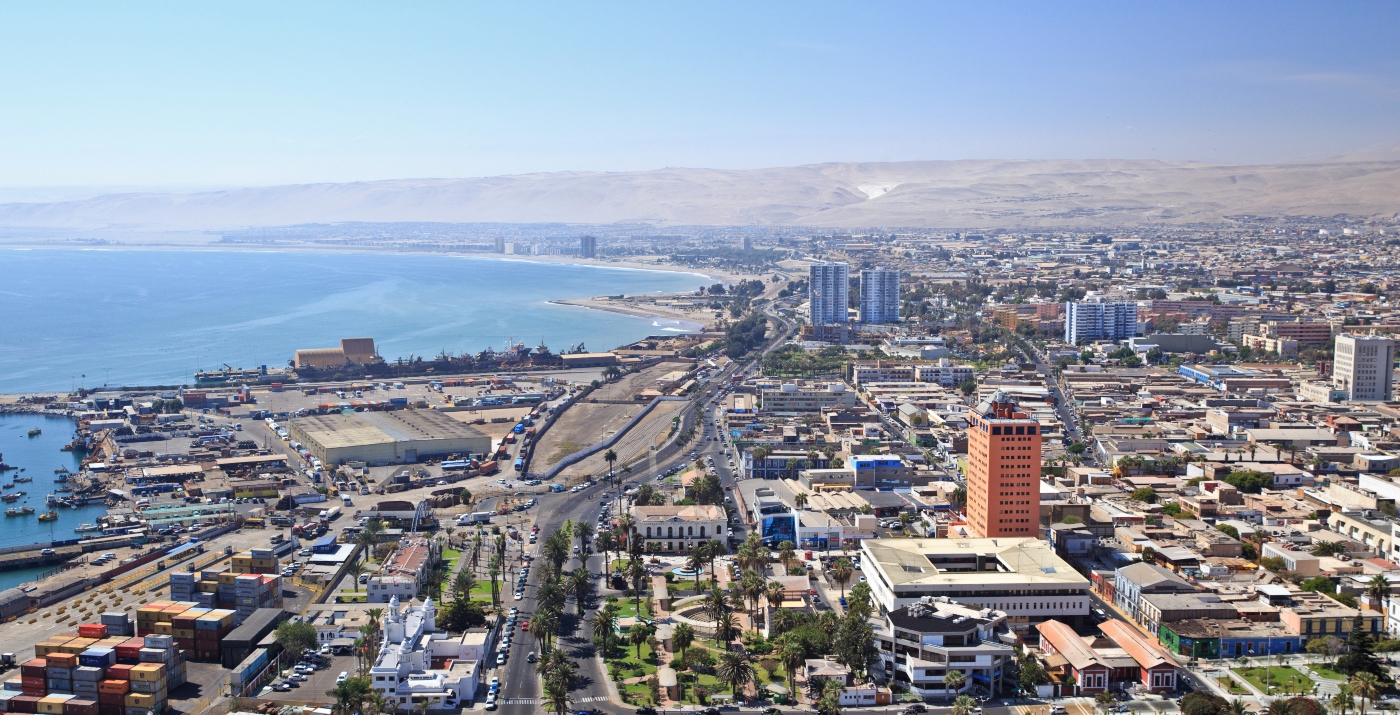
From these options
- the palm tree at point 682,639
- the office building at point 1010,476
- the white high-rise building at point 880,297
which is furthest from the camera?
the white high-rise building at point 880,297

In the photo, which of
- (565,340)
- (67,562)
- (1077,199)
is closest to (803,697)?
(67,562)

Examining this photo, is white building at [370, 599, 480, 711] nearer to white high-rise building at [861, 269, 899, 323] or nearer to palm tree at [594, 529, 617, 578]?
palm tree at [594, 529, 617, 578]

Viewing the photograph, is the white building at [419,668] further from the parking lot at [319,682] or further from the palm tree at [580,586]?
the palm tree at [580,586]

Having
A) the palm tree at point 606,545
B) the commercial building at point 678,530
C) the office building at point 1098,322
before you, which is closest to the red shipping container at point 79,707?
the palm tree at point 606,545

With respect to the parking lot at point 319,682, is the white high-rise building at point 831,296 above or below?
above

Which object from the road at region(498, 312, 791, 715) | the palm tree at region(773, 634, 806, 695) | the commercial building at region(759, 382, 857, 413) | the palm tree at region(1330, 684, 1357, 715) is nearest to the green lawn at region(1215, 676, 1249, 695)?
the palm tree at region(1330, 684, 1357, 715)

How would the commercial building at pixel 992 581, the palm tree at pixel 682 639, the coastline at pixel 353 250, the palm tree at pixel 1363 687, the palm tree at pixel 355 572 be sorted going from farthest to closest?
the coastline at pixel 353 250 → the palm tree at pixel 355 572 → the commercial building at pixel 992 581 → the palm tree at pixel 682 639 → the palm tree at pixel 1363 687

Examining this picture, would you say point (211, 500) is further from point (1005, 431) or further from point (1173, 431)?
point (1173, 431)
